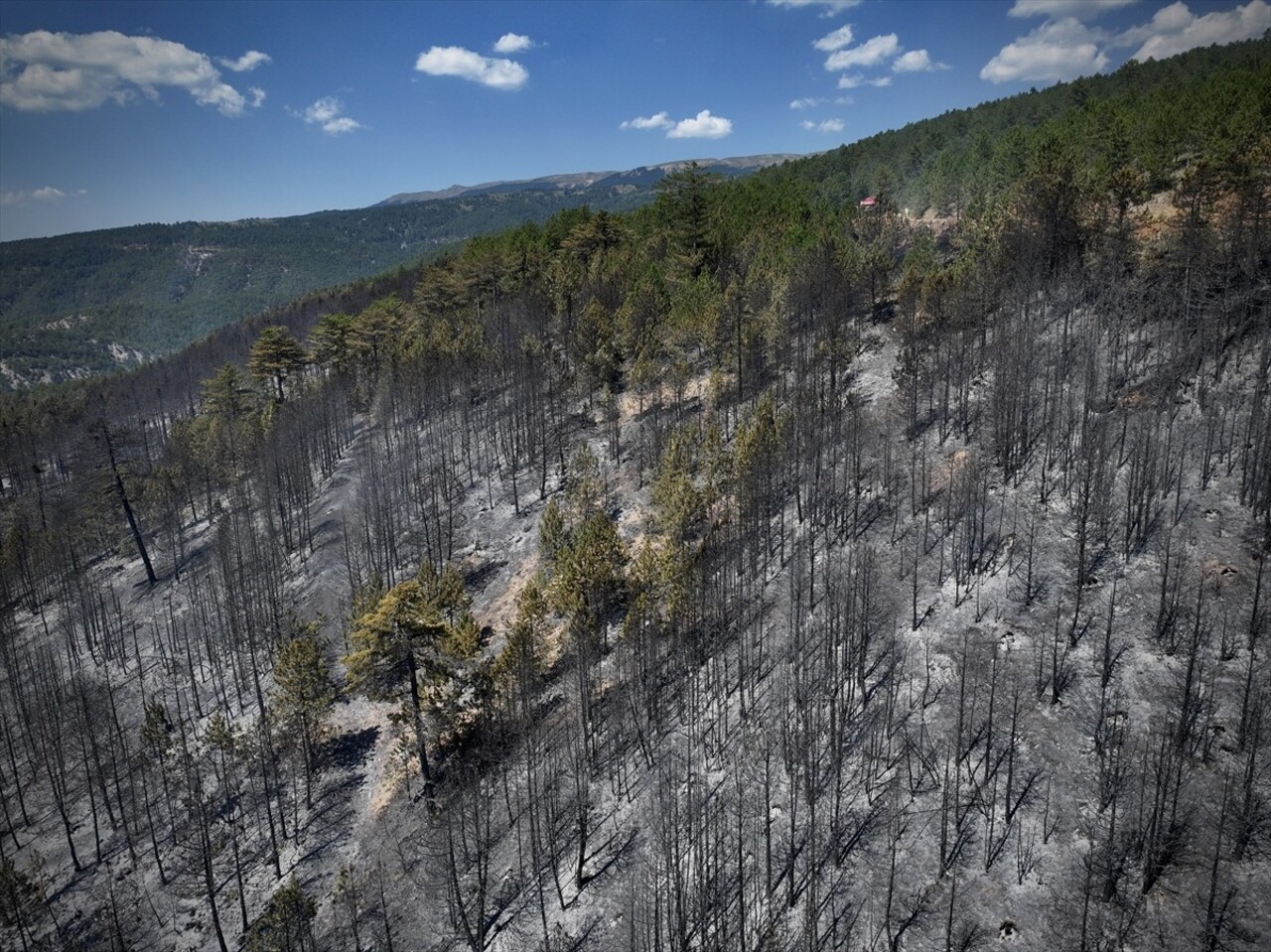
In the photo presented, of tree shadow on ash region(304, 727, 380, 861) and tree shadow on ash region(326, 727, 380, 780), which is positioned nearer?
tree shadow on ash region(304, 727, 380, 861)

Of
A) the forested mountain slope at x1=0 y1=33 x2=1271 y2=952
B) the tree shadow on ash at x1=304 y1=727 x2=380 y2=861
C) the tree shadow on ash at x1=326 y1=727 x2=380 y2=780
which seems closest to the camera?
the forested mountain slope at x1=0 y1=33 x2=1271 y2=952

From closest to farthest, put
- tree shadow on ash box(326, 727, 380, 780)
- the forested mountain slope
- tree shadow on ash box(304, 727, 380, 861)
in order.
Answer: the forested mountain slope
tree shadow on ash box(304, 727, 380, 861)
tree shadow on ash box(326, 727, 380, 780)

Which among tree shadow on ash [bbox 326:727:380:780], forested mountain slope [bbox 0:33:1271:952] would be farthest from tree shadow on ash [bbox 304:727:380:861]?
forested mountain slope [bbox 0:33:1271:952]

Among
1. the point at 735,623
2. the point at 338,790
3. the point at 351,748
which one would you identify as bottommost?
the point at 338,790

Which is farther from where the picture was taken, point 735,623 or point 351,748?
point 351,748

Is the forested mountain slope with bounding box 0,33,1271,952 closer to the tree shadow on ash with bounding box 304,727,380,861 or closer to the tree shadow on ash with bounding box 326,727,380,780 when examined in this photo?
the tree shadow on ash with bounding box 304,727,380,861

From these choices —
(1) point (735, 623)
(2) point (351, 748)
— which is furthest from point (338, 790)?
(1) point (735, 623)

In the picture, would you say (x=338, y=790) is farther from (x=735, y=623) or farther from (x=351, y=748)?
(x=735, y=623)

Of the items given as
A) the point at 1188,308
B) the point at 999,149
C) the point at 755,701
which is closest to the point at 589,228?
the point at 999,149

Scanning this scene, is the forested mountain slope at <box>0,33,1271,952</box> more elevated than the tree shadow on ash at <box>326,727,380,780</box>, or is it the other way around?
the forested mountain slope at <box>0,33,1271,952</box>

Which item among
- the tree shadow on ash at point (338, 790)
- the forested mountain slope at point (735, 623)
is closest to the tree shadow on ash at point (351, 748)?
the tree shadow on ash at point (338, 790)
